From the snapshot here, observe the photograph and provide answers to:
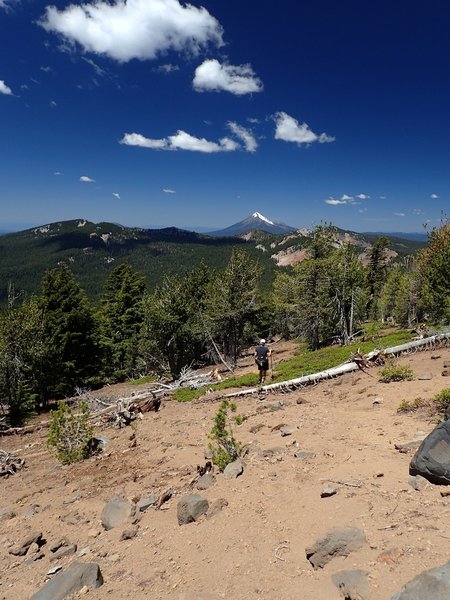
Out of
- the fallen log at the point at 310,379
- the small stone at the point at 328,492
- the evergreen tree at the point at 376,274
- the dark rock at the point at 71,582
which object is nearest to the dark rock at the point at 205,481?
the small stone at the point at 328,492

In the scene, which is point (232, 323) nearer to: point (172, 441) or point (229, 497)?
point (172, 441)

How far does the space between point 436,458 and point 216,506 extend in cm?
391

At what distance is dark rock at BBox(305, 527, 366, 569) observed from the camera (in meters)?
5.13

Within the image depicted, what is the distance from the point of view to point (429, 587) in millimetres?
3830

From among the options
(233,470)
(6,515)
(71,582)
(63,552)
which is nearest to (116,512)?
(63,552)

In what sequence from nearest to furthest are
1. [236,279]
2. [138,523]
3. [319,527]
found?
[319,527] → [138,523] → [236,279]

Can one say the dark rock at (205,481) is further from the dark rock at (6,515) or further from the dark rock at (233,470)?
the dark rock at (6,515)

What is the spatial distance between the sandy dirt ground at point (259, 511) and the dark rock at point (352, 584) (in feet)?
0.34

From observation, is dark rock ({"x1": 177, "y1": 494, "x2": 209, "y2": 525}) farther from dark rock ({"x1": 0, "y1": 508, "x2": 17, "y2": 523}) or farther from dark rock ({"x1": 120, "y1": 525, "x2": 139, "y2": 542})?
dark rock ({"x1": 0, "y1": 508, "x2": 17, "y2": 523})

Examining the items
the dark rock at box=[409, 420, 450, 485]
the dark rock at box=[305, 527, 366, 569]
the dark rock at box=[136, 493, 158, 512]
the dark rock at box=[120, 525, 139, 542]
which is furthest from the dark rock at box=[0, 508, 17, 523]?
the dark rock at box=[409, 420, 450, 485]

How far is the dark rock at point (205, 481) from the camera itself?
8.20 meters

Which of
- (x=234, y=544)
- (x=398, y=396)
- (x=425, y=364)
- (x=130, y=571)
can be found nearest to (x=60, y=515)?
(x=130, y=571)

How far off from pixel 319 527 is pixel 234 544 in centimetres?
134

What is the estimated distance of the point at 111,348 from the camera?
43.4 meters
